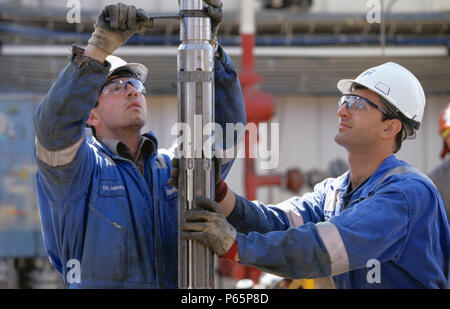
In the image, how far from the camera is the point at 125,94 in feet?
10.1

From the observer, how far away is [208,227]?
2453 mm

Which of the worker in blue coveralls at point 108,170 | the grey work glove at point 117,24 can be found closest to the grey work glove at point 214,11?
the worker in blue coveralls at point 108,170

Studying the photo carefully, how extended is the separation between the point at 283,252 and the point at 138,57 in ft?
20.8

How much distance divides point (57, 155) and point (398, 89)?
153cm

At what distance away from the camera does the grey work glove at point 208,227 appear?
96.3 inches

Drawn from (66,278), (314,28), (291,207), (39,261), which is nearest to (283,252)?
(291,207)

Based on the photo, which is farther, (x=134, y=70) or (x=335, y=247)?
(x=134, y=70)

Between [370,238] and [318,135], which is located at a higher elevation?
[370,238]

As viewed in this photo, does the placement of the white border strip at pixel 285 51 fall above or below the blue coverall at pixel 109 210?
above

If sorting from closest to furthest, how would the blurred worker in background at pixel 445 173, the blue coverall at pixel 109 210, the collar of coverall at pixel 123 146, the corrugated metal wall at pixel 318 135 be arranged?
the blue coverall at pixel 109 210 < the collar of coverall at pixel 123 146 < the blurred worker in background at pixel 445 173 < the corrugated metal wall at pixel 318 135

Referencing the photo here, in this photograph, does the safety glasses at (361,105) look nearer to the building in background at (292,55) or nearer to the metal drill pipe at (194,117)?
the metal drill pipe at (194,117)

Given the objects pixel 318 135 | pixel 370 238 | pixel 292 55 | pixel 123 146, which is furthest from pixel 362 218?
pixel 318 135

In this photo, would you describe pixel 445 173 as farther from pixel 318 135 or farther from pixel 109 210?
pixel 318 135

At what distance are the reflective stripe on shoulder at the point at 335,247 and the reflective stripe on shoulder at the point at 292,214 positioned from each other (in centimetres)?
60
